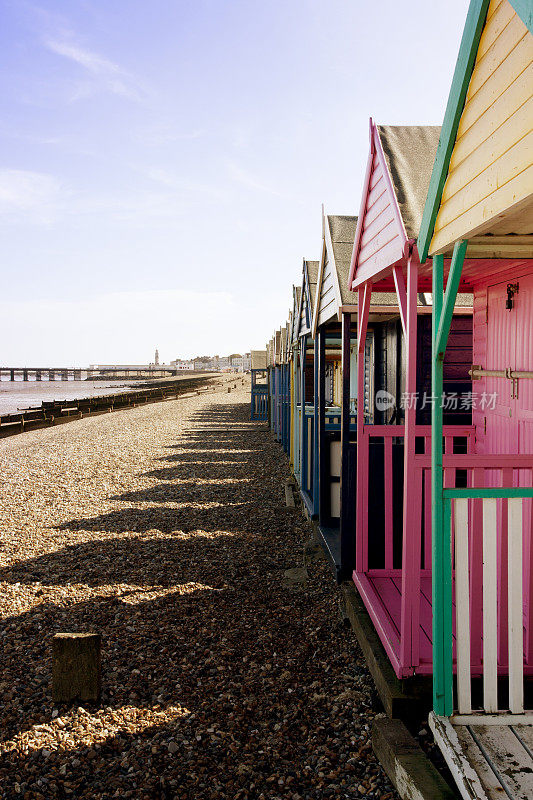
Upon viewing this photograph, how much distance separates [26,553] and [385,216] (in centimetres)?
588

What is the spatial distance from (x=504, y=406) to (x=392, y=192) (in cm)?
178

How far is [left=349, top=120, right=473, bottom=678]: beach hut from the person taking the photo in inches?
133

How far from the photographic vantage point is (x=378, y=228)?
13.3 feet

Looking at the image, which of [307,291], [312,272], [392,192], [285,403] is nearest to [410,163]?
[392,192]

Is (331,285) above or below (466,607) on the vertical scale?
above

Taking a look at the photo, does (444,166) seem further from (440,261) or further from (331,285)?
(331,285)

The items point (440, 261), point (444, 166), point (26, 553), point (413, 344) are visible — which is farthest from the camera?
point (26, 553)

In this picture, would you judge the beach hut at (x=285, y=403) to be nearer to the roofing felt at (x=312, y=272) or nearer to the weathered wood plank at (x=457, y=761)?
the roofing felt at (x=312, y=272)

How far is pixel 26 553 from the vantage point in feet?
23.1

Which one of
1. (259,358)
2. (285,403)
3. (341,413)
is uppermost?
(259,358)

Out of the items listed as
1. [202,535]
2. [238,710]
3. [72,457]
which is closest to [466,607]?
[238,710]

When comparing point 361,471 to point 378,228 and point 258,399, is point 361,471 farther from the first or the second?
point 258,399

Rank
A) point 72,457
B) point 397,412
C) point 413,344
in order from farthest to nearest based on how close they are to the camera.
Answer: point 72,457
point 397,412
point 413,344

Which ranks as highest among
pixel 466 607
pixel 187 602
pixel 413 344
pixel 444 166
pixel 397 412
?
pixel 444 166
